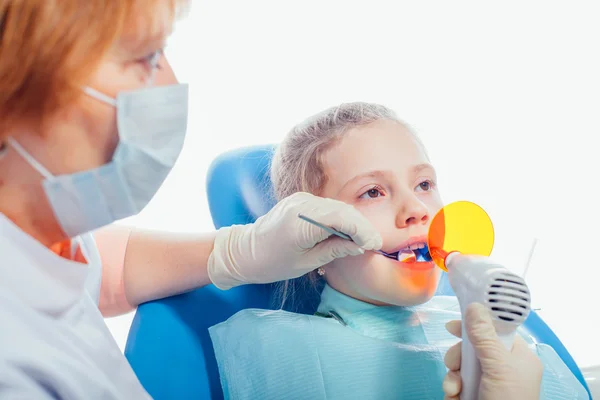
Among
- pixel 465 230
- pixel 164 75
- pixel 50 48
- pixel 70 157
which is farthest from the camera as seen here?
pixel 465 230

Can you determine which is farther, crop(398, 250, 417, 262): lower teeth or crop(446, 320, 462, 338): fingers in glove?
crop(398, 250, 417, 262): lower teeth

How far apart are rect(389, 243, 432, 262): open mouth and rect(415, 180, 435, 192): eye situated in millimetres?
176

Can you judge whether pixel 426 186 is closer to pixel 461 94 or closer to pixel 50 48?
pixel 50 48

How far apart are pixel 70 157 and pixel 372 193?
2.65 feet

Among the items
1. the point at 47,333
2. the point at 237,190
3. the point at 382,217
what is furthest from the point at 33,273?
the point at 237,190

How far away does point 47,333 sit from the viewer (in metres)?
0.97

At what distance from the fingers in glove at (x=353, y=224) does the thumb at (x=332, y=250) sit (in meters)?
0.04

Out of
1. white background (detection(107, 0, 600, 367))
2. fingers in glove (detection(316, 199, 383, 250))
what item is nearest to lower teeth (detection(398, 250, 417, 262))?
fingers in glove (detection(316, 199, 383, 250))

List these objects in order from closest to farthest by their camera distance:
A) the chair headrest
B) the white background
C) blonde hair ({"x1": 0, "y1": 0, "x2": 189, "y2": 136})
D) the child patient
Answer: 1. blonde hair ({"x1": 0, "y1": 0, "x2": 189, "y2": 136})
2. the child patient
3. the chair headrest
4. the white background

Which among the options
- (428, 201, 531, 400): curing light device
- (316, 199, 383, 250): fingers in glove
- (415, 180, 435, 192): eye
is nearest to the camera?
(428, 201, 531, 400): curing light device

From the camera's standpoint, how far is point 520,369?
1.11 m

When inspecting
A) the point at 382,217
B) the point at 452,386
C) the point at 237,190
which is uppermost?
the point at 382,217

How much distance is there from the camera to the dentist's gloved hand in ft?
4.38

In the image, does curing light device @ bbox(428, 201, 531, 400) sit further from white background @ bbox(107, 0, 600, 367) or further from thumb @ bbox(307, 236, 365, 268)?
white background @ bbox(107, 0, 600, 367)
